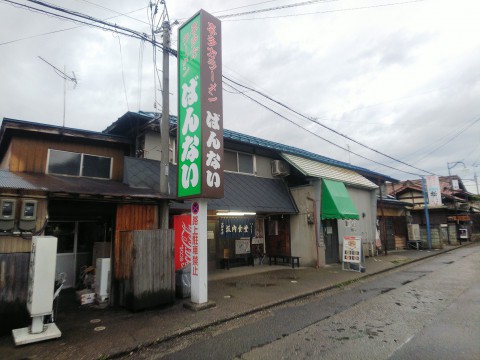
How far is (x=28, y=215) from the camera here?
6.64 metres

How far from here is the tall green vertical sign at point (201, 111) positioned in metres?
7.65

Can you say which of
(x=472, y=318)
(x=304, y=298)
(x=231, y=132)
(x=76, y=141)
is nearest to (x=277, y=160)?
(x=231, y=132)

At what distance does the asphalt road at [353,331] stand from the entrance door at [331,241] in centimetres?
612

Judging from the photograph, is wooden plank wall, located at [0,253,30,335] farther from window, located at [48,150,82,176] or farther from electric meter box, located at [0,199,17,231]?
window, located at [48,150,82,176]

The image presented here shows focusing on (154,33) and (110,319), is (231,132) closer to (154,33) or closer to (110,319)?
(154,33)

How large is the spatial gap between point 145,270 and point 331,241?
37.6 ft

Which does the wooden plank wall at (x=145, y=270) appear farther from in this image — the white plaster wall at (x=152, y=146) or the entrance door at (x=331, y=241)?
the entrance door at (x=331, y=241)

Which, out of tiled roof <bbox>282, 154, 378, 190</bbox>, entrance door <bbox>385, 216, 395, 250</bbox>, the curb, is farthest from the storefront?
entrance door <bbox>385, 216, 395, 250</bbox>

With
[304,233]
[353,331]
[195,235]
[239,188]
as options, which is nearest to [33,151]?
[195,235]

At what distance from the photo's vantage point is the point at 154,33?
8.95 metres

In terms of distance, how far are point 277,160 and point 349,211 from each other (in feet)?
15.5

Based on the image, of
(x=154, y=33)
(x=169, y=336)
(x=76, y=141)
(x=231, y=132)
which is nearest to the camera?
(x=169, y=336)

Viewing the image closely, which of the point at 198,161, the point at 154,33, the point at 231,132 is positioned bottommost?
the point at 198,161

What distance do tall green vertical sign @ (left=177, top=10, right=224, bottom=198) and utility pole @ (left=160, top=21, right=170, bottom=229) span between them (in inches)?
20.8
